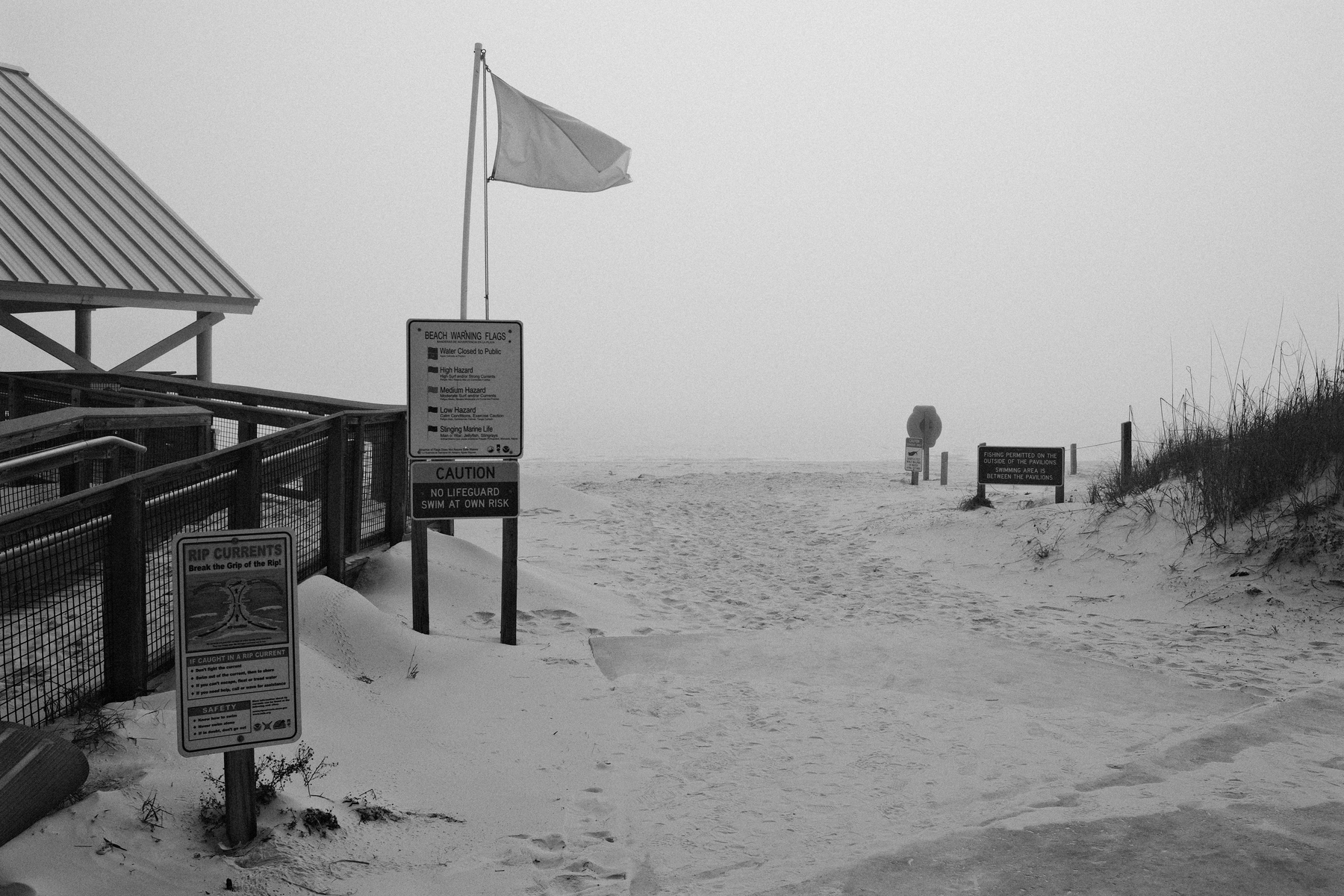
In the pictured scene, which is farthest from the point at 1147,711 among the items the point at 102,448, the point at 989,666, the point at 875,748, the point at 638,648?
the point at 102,448

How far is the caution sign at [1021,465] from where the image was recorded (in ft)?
48.2

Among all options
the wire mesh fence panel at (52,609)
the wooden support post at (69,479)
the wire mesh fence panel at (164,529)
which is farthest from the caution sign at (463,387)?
the wooden support post at (69,479)

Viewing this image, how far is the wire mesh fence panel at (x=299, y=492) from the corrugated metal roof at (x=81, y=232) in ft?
25.5

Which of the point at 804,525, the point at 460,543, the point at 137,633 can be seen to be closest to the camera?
the point at 137,633

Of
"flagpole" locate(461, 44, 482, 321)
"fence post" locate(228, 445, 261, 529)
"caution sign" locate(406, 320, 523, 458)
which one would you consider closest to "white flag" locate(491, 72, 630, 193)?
"flagpole" locate(461, 44, 482, 321)

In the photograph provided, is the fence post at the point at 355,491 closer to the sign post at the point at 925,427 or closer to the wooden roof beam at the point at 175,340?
the wooden roof beam at the point at 175,340

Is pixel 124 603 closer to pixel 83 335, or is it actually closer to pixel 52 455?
pixel 52 455

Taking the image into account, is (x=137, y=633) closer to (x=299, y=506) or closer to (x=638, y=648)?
(x=299, y=506)

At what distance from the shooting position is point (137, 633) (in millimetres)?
5039

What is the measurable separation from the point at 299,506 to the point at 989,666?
206 inches

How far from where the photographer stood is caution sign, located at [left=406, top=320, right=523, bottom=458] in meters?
7.41

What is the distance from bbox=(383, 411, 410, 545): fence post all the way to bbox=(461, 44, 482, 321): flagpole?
3.18 metres

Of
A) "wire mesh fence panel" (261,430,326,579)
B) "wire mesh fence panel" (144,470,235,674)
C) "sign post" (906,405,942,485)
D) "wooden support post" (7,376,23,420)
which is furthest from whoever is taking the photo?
"sign post" (906,405,942,485)

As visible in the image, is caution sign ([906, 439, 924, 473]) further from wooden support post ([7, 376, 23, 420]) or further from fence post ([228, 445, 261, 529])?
fence post ([228, 445, 261, 529])
